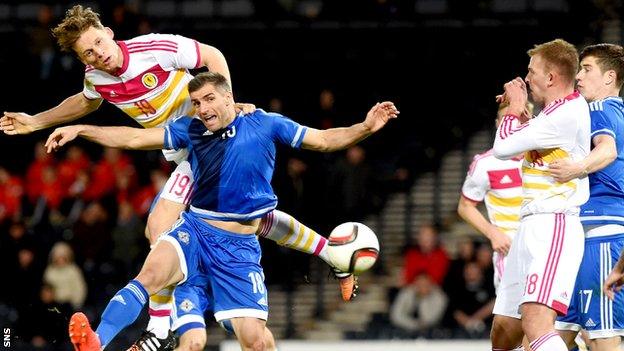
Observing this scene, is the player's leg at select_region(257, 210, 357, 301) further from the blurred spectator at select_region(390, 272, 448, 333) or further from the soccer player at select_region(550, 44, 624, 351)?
the blurred spectator at select_region(390, 272, 448, 333)

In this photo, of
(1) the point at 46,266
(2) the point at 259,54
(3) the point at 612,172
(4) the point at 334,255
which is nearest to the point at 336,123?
(2) the point at 259,54

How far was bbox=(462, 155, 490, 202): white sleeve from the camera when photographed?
933 centimetres

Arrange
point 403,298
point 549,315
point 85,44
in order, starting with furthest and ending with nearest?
point 403,298
point 85,44
point 549,315

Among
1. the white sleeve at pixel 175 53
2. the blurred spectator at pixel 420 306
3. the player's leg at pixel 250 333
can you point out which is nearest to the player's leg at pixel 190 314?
the player's leg at pixel 250 333

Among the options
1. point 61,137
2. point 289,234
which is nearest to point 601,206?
point 289,234

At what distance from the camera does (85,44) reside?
8.28 metres

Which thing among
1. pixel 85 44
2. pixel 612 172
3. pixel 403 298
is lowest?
pixel 403 298

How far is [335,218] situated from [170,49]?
18.4 feet

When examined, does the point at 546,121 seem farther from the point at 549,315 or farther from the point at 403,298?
the point at 403,298

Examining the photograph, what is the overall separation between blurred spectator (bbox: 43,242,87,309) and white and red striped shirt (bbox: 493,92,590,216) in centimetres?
718

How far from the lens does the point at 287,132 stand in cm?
791

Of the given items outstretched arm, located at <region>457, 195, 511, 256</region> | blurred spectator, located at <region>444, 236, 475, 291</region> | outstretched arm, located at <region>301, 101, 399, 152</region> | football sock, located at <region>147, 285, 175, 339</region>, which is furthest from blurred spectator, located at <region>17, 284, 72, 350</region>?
outstretched arm, located at <region>301, 101, 399, 152</region>

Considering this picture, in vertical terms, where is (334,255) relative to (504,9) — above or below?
below

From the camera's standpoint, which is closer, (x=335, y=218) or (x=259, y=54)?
(x=335, y=218)
